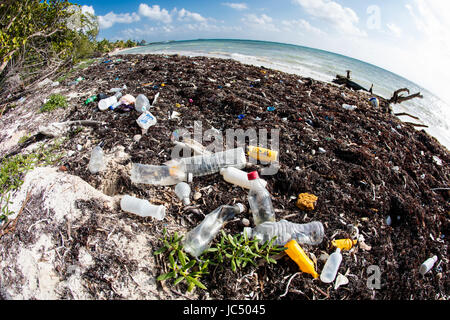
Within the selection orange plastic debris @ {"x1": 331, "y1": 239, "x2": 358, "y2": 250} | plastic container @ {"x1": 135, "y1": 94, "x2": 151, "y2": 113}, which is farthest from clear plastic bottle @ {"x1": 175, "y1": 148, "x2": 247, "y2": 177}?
plastic container @ {"x1": 135, "y1": 94, "x2": 151, "y2": 113}

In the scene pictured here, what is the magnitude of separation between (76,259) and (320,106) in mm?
3484

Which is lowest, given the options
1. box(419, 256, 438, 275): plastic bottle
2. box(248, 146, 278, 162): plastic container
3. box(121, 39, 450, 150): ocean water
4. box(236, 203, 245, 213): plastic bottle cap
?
box(419, 256, 438, 275): plastic bottle

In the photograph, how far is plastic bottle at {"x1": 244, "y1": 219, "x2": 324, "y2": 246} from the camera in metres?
1.68

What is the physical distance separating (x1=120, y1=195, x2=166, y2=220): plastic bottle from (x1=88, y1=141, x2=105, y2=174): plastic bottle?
21.3 inches

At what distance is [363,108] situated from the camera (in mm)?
3705

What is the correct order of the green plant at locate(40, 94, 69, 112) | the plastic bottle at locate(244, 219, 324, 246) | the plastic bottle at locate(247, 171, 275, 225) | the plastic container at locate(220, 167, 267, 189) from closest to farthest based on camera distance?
the plastic bottle at locate(244, 219, 324, 246) → the plastic bottle at locate(247, 171, 275, 225) → the plastic container at locate(220, 167, 267, 189) → the green plant at locate(40, 94, 69, 112)

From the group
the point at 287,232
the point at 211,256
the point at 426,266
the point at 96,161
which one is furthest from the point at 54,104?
the point at 426,266

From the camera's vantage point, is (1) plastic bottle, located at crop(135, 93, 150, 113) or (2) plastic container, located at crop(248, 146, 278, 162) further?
(1) plastic bottle, located at crop(135, 93, 150, 113)

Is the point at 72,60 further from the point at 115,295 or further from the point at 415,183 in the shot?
the point at 415,183

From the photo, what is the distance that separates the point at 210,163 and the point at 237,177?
0.31 m

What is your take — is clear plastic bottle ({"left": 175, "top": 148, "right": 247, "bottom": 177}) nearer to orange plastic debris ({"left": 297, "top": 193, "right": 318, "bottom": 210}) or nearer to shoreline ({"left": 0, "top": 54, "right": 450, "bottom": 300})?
shoreline ({"left": 0, "top": 54, "right": 450, "bottom": 300})

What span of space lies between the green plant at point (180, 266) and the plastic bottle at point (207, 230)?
2.5 inches

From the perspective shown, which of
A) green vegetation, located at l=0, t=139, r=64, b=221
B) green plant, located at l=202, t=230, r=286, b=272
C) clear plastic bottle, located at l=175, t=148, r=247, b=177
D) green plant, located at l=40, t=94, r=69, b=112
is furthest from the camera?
green plant, located at l=40, t=94, r=69, b=112
